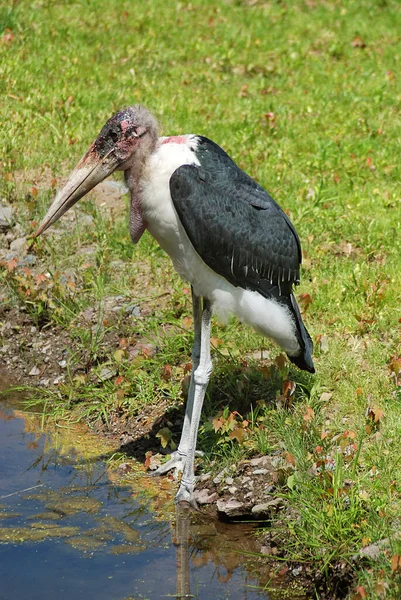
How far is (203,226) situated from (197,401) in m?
0.86

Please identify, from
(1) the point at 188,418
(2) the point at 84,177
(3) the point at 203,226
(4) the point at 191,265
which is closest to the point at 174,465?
(1) the point at 188,418

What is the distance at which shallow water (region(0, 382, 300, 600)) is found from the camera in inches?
157

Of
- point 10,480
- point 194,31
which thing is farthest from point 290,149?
point 10,480

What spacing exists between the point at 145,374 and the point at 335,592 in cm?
187

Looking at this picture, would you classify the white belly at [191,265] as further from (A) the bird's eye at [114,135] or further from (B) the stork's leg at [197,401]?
(A) the bird's eye at [114,135]

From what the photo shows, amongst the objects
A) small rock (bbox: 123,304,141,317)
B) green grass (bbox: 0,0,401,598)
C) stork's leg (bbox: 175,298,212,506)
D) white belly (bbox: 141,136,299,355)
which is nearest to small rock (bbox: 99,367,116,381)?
green grass (bbox: 0,0,401,598)

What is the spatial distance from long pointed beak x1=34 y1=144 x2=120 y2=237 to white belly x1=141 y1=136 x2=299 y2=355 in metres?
0.22

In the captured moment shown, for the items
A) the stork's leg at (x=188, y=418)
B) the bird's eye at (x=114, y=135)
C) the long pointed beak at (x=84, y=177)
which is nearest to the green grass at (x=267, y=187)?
the stork's leg at (x=188, y=418)

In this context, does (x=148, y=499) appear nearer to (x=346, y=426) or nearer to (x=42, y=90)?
(x=346, y=426)

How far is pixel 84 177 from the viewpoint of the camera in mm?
4730

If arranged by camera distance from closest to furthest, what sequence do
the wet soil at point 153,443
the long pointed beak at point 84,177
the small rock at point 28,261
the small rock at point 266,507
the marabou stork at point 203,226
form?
the wet soil at point 153,443, the small rock at point 266,507, the marabou stork at point 203,226, the long pointed beak at point 84,177, the small rock at point 28,261

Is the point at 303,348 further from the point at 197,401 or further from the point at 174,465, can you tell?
the point at 174,465

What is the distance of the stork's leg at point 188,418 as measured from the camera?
196 inches

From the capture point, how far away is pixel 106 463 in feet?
16.6
